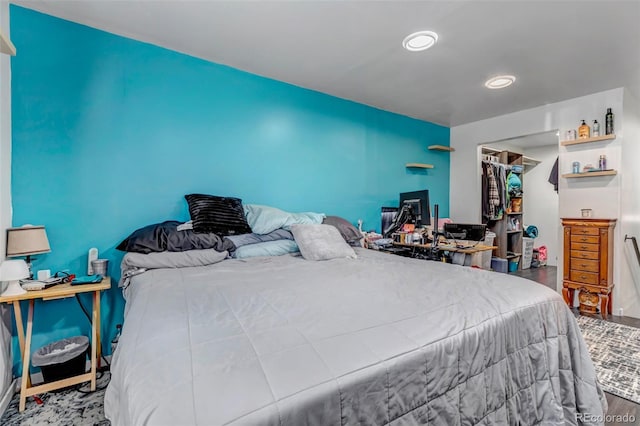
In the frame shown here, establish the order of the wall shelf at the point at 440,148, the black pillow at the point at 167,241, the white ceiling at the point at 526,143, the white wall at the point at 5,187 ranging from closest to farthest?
1. the white wall at the point at 5,187
2. the black pillow at the point at 167,241
3. the wall shelf at the point at 440,148
4. the white ceiling at the point at 526,143

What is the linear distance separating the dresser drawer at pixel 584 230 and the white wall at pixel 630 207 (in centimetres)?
33

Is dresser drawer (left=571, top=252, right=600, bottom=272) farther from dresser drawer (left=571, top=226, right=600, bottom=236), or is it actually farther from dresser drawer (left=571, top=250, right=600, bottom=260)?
dresser drawer (left=571, top=226, right=600, bottom=236)

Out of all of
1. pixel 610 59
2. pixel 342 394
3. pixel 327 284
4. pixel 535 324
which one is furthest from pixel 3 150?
pixel 610 59

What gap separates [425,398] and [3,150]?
2.62 metres

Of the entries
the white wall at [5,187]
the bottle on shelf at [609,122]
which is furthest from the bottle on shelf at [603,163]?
the white wall at [5,187]

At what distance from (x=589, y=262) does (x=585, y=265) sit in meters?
0.05

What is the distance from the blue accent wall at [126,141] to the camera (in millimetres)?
1978

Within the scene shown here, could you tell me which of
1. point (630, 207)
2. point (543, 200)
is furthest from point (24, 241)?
point (543, 200)

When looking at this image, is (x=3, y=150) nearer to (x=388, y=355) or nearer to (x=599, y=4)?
(x=388, y=355)

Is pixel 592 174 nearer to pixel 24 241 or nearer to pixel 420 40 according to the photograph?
pixel 420 40

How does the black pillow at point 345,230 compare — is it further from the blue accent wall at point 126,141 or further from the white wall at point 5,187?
the white wall at point 5,187

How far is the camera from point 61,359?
5.85 feet

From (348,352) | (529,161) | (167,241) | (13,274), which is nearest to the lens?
(348,352)

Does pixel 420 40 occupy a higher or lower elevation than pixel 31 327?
higher
